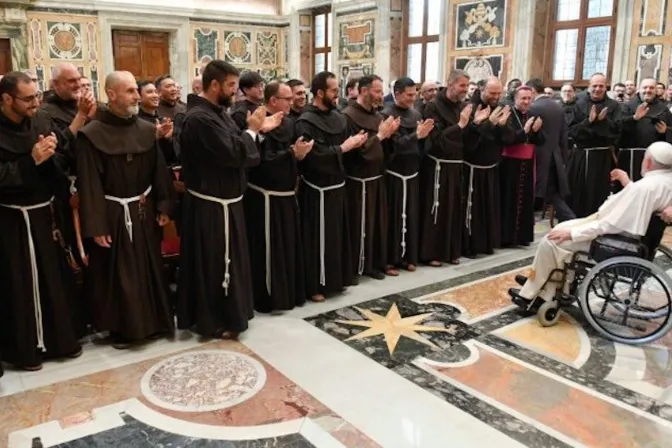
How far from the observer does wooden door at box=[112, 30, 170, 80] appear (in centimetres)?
1308

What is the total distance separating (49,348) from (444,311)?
2598mm

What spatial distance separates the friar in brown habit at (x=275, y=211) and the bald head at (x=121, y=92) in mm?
919

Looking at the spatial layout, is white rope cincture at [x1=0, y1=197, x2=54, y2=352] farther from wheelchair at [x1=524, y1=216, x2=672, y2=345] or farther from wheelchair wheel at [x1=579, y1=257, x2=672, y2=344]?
wheelchair wheel at [x1=579, y1=257, x2=672, y2=344]

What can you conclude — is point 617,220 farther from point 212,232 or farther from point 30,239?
point 30,239

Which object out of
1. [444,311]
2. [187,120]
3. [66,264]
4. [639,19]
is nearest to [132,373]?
[66,264]

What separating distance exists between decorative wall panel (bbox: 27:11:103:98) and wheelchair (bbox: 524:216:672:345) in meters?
11.1

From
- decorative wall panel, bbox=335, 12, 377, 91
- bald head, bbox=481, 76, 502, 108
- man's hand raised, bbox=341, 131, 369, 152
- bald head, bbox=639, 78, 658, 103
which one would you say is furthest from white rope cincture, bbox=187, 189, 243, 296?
decorative wall panel, bbox=335, 12, 377, 91

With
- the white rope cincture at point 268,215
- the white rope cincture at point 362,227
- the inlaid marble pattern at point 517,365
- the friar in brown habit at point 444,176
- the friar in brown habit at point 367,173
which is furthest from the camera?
the friar in brown habit at point 444,176

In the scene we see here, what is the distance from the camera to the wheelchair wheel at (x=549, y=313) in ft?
13.2

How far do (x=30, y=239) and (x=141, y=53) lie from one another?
36.3 feet

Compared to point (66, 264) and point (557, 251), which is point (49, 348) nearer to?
A: point (66, 264)

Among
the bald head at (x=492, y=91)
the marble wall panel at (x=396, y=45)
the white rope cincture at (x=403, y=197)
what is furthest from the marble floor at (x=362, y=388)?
the marble wall panel at (x=396, y=45)

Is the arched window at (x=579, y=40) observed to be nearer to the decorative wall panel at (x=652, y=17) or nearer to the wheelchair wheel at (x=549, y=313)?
the decorative wall panel at (x=652, y=17)

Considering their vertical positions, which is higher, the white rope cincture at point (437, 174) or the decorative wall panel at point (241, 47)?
the decorative wall panel at point (241, 47)
